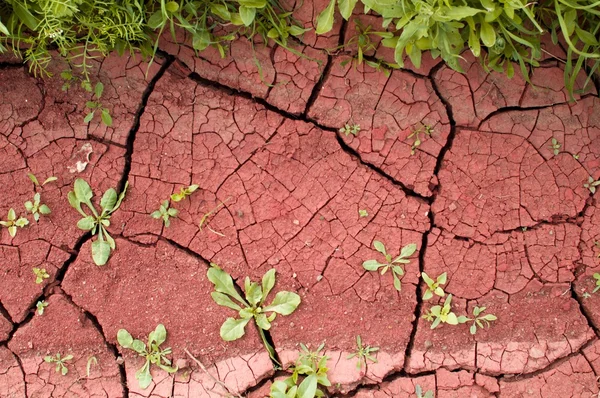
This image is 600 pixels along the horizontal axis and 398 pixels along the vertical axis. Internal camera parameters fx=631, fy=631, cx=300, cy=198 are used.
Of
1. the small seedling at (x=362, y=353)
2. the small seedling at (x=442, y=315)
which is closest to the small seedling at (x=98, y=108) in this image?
the small seedling at (x=362, y=353)

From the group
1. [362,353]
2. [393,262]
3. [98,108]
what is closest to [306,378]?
[362,353]

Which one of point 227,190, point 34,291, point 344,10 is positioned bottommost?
point 34,291

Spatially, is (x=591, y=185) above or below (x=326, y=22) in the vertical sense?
below

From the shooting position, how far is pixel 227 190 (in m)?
3.37

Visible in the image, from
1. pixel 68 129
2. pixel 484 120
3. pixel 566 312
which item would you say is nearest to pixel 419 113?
pixel 484 120

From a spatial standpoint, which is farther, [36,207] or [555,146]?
[555,146]

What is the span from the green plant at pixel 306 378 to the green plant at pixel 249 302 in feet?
0.45

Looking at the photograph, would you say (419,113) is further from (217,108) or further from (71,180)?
(71,180)

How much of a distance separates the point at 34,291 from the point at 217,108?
135 cm

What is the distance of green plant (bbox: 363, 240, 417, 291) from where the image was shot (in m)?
3.33

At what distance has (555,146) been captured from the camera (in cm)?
343

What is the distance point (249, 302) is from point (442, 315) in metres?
1.01

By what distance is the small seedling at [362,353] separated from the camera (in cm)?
330

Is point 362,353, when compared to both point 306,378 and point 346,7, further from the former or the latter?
point 346,7
